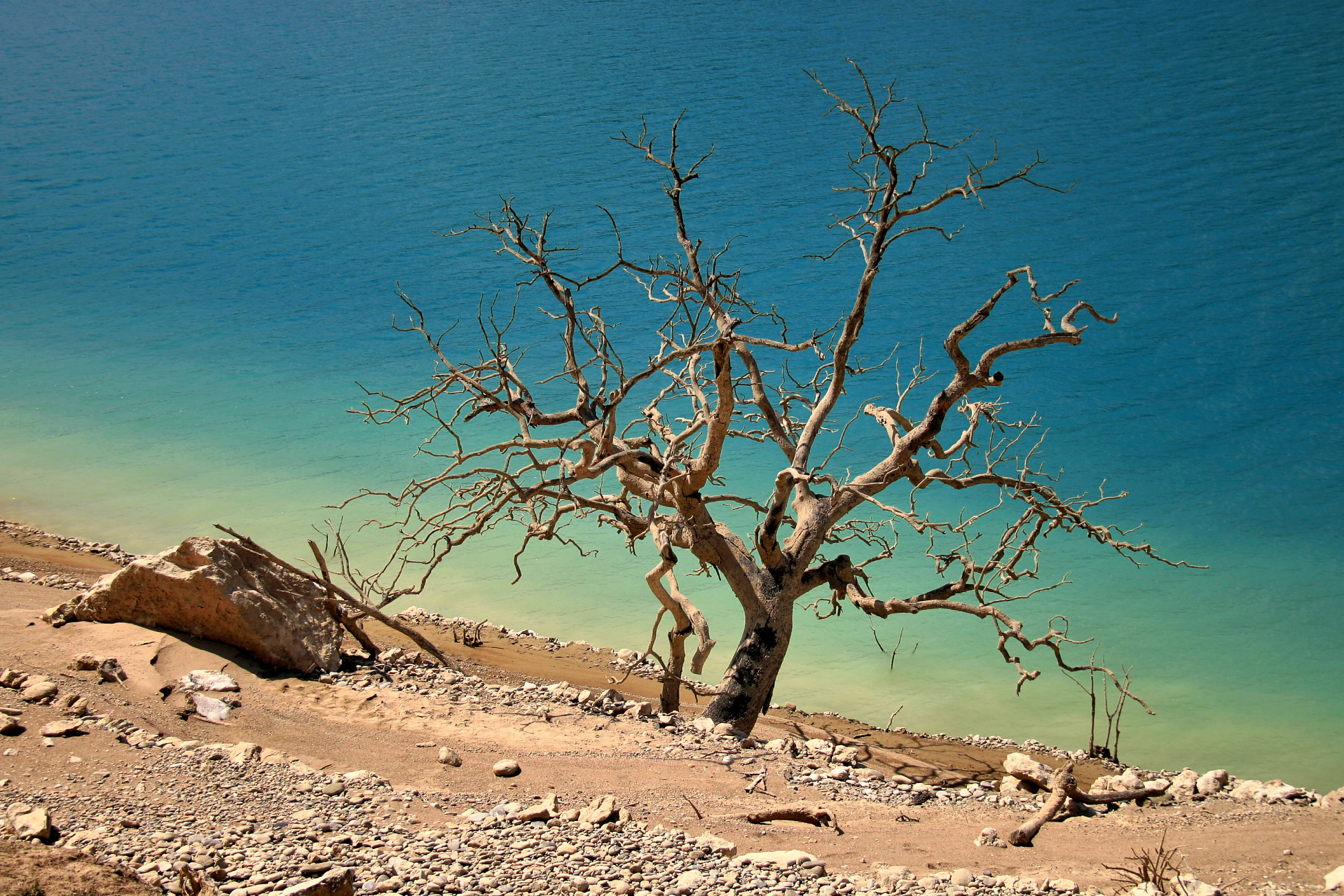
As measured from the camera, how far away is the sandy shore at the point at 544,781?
3602 mm

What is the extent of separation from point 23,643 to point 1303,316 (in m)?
22.4

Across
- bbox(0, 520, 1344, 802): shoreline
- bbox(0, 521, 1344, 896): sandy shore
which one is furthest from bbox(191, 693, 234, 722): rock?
bbox(0, 520, 1344, 802): shoreline

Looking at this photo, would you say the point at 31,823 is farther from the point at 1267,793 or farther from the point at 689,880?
the point at 1267,793

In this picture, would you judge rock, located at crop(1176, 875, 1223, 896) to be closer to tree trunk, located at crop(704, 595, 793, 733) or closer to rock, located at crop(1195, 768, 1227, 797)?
rock, located at crop(1195, 768, 1227, 797)

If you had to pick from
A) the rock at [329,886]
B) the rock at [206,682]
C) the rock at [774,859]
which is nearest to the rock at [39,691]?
the rock at [206,682]

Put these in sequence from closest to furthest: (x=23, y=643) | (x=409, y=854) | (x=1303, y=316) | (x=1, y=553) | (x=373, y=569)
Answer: (x=409, y=854), (x=23, y=643), (x=1, y=553), (x=373, y=569), (x=1303, y=316)

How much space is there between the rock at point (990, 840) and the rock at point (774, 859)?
835mm

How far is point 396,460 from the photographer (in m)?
14.4

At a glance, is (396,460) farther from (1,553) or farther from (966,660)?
(966,660)

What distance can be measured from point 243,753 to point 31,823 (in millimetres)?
977

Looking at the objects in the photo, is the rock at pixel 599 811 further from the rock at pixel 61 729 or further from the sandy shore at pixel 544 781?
the rock at pixel 61 729

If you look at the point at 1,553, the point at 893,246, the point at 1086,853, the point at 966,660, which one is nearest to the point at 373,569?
the point at 1,553

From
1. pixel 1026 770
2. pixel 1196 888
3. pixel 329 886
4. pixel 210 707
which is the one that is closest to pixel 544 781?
pixel 329 886

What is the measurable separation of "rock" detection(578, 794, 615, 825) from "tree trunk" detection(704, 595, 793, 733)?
2.10m
